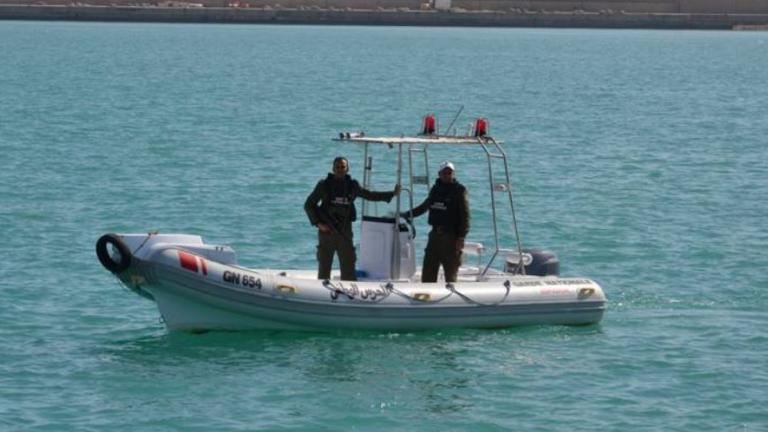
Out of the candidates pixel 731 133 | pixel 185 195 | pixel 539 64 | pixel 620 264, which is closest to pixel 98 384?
pixel 620 264

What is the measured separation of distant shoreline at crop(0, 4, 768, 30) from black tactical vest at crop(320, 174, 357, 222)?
98.7 metres

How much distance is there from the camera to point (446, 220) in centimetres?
1673

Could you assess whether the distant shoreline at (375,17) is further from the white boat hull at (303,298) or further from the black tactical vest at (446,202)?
the white boat hull at (303,298)

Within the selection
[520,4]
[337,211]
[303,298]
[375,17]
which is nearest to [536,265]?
[337,211]

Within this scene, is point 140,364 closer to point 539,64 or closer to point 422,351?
point 422,351

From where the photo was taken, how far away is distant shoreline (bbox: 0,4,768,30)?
4535 inches

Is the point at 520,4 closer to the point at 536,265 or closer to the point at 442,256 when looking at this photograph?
the point at 536,265

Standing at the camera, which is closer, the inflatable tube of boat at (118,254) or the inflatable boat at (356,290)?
the inflatable tube of boat at (118,254)

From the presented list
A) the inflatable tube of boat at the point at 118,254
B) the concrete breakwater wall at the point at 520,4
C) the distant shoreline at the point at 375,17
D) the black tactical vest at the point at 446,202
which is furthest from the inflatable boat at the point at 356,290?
the concrete breakwater wall at the point at 520,4

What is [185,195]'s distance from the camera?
29.1m

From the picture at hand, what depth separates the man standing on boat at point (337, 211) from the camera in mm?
16469

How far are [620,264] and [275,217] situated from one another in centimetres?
601

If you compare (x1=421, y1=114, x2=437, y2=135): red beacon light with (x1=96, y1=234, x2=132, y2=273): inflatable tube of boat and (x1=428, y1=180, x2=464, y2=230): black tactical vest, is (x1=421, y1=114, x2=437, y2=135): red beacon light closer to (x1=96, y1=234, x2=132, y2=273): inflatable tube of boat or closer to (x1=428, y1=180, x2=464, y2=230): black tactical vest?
(x1=428, y1=180, x2=464, y2=230): black tactical vest

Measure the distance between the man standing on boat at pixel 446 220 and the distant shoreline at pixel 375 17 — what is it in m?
98.6
